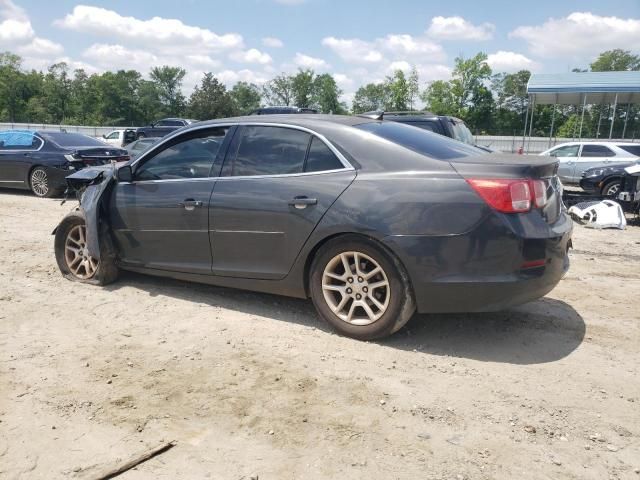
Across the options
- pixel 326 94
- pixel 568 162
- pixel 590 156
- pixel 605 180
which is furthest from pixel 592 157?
pixel 326 94

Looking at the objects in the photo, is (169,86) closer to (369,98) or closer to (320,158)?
(369,98)

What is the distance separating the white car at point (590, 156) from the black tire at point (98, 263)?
13.4m

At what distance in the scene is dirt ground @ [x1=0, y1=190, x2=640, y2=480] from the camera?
2.57 metres

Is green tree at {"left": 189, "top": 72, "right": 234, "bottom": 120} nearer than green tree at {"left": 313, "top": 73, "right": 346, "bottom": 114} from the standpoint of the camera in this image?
Yes

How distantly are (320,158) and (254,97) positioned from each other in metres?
89.8

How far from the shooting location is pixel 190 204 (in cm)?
450

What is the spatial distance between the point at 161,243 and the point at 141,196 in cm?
47

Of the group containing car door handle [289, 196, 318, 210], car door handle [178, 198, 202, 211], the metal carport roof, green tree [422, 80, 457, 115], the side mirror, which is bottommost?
car door handle [178, 198, 202, 211]

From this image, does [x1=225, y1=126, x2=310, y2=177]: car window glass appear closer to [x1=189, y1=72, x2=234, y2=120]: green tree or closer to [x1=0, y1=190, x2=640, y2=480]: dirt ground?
[x1=0, y1=190, x2=640, y2=480]: dirt ground

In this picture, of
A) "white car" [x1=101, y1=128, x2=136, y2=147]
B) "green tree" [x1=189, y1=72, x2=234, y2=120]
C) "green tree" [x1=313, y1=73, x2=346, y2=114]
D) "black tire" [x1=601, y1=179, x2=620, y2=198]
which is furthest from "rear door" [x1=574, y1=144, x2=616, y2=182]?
"green tree" [x1=313, y1=73, x2=346, y2=114]

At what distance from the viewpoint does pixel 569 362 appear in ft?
11.9

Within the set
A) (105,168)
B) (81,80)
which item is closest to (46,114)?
(81,80)

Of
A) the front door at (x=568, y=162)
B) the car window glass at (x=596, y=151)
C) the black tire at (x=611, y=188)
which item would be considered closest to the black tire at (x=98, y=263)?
the black tire at (x=611, y=188)

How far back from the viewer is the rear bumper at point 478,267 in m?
3.45
